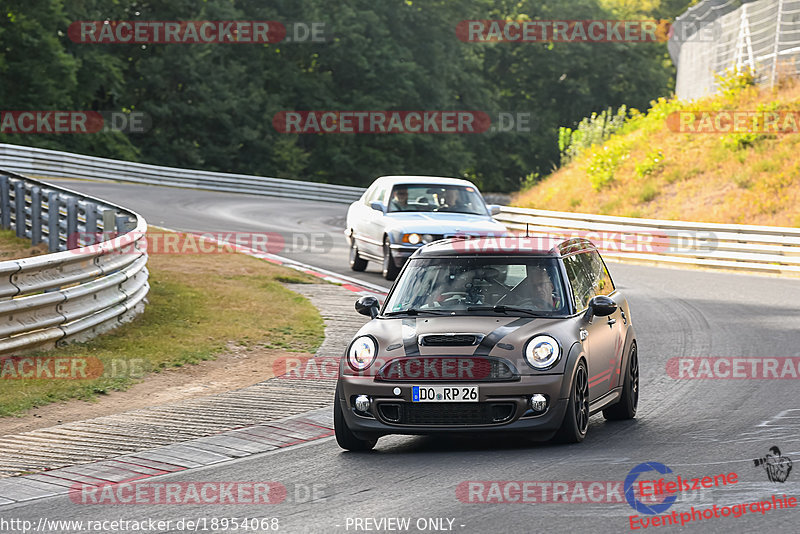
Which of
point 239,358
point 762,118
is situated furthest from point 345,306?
point 762,118

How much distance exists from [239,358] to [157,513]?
6.22m

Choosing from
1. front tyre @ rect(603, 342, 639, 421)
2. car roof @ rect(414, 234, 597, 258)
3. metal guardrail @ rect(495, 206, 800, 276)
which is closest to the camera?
car roof @ rect(414, 234, 597, 258)

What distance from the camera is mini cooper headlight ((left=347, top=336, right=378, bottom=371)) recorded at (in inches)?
344

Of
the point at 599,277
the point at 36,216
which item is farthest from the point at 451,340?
the point at 36,216

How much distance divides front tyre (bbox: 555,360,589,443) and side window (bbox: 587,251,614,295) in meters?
1.54

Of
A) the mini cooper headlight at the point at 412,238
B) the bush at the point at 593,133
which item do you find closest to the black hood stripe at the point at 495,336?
the mini cooper headlight at the point at 412,238

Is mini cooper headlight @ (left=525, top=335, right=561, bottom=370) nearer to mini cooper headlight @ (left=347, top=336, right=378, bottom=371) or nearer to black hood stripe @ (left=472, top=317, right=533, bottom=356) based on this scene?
black hood stripe @ (left=472, top=317, right=533, bottom=356)

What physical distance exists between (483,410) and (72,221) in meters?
12.4

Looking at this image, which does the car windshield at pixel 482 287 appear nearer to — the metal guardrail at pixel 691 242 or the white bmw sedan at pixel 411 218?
the white bmw sedan at pixel 411 218

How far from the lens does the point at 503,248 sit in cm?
973

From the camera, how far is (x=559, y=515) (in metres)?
6.60

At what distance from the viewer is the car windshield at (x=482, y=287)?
9.27 m

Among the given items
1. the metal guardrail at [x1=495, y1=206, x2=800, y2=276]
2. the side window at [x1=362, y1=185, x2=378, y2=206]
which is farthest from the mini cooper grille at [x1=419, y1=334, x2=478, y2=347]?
the metal guardrail at [x1=495, y1=206, x2=800, y2=276]

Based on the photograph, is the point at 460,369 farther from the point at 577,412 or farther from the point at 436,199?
the point at 436,199
